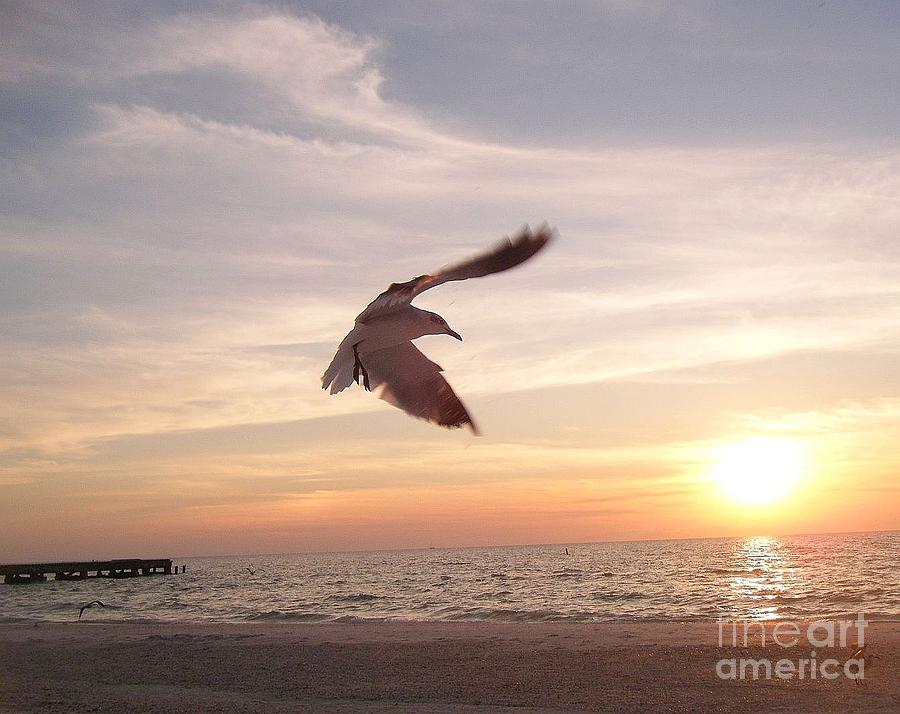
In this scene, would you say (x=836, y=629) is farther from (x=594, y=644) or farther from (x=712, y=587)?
(x=712, y=587)

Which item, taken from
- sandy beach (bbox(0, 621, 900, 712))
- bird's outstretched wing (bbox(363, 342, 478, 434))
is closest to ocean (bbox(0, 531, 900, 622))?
sandy beach (bbox(0, 621, 900, 712))

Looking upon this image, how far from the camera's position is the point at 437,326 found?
2.51m

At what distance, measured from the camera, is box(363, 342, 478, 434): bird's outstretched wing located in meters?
2.69

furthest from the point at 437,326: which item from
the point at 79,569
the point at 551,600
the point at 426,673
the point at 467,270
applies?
the point at 79,569

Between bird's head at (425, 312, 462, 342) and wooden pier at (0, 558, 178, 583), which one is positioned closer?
bird's head at (425, 312, 462, 342)

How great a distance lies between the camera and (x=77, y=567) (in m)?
59.0

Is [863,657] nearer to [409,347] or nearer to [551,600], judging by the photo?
[409,347]

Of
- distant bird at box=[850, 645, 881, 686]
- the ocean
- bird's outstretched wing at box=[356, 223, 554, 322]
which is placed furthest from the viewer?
the ocean

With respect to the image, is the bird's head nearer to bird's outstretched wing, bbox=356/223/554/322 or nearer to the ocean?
bird's outstretched wing, bbox=356/223/554/322

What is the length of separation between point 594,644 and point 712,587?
2132 cm

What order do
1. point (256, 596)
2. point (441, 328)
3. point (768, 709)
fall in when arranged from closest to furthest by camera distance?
point (441, 328), point (768, 709), point (256, 596)

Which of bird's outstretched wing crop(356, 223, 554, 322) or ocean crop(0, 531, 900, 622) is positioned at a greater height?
bird's outstretched wing crop(356, 223, 554, 322)

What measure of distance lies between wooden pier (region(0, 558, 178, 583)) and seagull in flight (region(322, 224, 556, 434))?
62513 mm

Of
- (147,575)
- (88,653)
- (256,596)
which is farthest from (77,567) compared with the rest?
(88,653)
